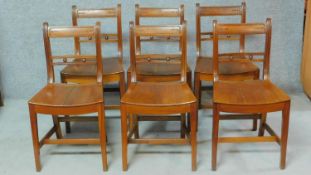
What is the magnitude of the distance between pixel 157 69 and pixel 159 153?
2.04 ft

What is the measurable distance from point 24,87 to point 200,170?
78.4 inches

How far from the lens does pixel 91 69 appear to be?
2.96 metres

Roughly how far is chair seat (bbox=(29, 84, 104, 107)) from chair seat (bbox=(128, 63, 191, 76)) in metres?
0.40

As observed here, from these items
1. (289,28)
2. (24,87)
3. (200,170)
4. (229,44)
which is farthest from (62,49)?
(289,28)

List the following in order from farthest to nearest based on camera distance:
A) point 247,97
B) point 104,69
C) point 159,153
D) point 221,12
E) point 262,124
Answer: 1. point 221,12
2. point 104,69
3. point 262,124
4. point 159,153
5. point 247,97

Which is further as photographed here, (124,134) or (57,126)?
(57,126)

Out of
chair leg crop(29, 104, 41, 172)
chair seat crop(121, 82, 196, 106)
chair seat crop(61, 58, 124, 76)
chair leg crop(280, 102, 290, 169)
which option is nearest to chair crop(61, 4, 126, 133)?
chair seat crop(61, 58, 124, 76)

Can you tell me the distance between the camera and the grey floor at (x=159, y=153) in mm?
2514

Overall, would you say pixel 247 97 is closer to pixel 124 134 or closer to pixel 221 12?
pixel 124 134

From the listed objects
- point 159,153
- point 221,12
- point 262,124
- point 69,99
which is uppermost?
point 221,12

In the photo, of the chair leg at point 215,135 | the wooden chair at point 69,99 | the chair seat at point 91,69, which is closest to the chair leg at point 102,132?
the wooden chair at point 69,99

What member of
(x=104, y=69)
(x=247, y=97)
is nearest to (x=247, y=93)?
(x=247, y=97)

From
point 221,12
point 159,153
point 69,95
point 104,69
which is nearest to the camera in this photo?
point 69,95

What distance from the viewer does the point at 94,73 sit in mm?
2873
